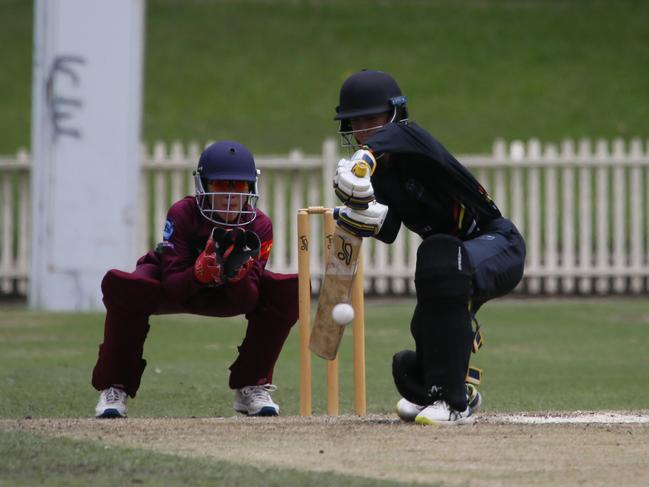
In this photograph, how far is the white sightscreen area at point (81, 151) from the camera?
1308cm

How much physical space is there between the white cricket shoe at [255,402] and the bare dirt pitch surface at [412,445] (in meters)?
0.69

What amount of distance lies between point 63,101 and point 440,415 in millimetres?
8242

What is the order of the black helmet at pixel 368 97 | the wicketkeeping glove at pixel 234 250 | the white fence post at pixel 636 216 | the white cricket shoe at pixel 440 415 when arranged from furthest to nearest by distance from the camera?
the white fence post at pixel 636 216 < the wicketkeeping glove at pixel 234 250 < the black helmet at pixel 368 97 < the white cricket shoe at pixel 440 415

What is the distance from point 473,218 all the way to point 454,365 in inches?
30.2

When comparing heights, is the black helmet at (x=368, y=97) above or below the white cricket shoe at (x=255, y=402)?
above

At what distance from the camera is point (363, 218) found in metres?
5.54

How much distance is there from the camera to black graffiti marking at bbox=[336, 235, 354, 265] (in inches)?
224

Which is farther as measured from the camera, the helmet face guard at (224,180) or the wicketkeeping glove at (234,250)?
the helmet face guard at (224,180)

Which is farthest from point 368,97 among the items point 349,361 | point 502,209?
point 502,209

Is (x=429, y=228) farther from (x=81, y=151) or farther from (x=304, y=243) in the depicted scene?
(x=81, y=151)

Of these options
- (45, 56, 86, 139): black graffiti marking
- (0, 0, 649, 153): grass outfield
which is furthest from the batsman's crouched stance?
(0, 0, 649, 153): grass outfield

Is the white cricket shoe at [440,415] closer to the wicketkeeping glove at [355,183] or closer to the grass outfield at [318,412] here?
the grass outfield at [318,412]

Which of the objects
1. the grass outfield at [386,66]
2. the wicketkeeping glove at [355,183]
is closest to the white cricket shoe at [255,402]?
the wicketkeeping glove at [355,183]

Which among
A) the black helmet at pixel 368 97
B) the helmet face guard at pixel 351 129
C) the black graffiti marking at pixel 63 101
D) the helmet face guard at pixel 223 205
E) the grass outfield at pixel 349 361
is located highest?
the black graffiti marking at pixel 63 101
